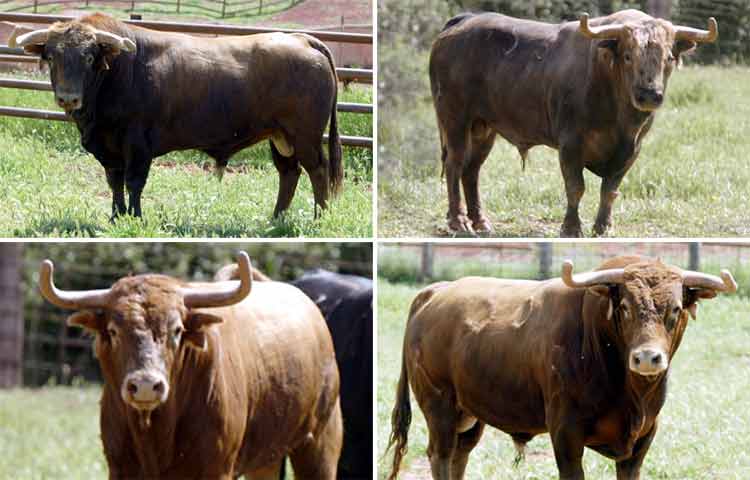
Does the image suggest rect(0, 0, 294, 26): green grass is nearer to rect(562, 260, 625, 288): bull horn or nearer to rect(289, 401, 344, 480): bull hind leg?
rect(289, 401, 344, 480): bull hind leg

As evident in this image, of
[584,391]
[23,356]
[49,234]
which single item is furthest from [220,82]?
[23,356]

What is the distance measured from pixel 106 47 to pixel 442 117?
2.81 meters

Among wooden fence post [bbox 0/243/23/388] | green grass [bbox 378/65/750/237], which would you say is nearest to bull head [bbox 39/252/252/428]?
green grass [bbox 378/65/750/237]

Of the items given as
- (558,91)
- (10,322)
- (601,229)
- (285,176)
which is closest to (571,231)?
(601,229)

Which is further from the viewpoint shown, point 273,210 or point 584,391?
point 273,210

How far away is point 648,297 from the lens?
6.28 metres

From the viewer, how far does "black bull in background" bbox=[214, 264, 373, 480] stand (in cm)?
812

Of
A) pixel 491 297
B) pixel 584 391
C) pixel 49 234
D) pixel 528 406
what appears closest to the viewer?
pixel 584 391

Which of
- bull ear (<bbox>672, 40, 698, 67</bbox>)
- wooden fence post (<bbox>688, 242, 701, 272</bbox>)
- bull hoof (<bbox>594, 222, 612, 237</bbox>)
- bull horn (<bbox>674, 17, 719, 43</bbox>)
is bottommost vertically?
wooden fence post (<bbox>688, 242, 701, 272</bbox>)

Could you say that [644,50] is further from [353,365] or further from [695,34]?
[353,365]

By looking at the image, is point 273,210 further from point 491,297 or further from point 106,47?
point 491,297

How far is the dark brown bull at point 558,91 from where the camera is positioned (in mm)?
8320

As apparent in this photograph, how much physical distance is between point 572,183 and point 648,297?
8.69 feet

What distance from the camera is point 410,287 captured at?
44.4 feet
